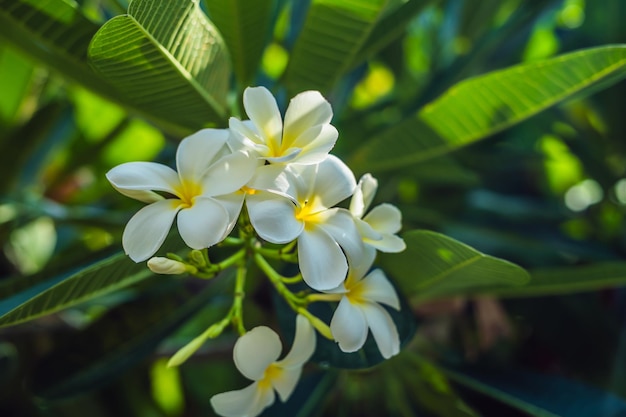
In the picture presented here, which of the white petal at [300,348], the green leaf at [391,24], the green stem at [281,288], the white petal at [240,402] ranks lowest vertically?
the white petal at [240,402]

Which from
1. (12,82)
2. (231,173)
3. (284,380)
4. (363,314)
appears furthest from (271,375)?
(12,82)

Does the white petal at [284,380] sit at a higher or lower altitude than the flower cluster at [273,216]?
lower

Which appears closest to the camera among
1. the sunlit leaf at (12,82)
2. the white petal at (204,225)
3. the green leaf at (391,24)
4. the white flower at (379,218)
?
the white petal at (204,225)

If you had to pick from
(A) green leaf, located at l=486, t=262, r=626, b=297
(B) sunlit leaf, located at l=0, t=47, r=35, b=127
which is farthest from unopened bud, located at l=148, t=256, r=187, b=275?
(B) sunlit leaf, located at l=0, t=47, r=35, b=127

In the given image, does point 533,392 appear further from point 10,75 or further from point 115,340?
point 10,75

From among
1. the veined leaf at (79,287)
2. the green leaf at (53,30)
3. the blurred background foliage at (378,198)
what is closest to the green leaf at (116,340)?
the blurred background foliage at (378,198)

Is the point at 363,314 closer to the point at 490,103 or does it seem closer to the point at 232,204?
the point at 232,204

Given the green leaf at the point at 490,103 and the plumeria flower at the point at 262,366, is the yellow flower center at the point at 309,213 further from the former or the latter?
the green leaf at the point at 490,103
